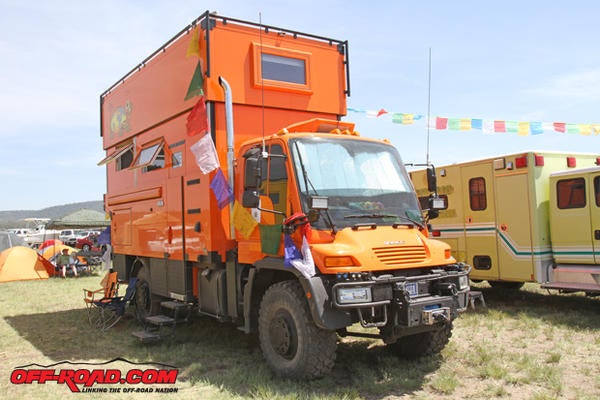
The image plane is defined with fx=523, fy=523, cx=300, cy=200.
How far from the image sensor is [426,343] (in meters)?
5.96

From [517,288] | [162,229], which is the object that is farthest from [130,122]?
[517,288]

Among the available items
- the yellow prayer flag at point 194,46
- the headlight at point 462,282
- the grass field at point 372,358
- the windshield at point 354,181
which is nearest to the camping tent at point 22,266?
the grass field at point 372,358

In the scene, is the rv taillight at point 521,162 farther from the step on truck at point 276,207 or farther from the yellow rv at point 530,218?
the step on truck at point 276,207

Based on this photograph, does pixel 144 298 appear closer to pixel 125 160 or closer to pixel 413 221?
pixel 125 160

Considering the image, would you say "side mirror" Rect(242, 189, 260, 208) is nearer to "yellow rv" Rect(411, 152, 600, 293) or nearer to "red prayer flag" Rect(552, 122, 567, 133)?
"yellow rv" Rect(411, 152, 600, 293)

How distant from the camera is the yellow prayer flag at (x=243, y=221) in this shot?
5918 mm

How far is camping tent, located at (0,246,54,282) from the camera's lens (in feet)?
56.3

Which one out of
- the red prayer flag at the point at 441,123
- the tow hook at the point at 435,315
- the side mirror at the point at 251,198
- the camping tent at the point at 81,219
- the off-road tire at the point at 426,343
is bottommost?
the off-road tire at the point at 426,343

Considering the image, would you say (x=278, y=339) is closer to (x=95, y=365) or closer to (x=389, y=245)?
(x=389, y=245)

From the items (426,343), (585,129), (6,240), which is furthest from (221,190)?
(6,240)

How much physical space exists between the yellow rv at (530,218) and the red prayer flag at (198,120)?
3.83 metres

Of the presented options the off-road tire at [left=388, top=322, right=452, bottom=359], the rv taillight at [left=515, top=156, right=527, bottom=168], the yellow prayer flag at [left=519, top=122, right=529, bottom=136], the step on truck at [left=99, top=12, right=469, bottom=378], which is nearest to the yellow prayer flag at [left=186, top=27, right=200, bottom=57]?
the step on truck at [left=99, top=12, right=469, bottom=378]

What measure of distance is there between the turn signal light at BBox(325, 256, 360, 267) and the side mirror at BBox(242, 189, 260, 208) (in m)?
0.97

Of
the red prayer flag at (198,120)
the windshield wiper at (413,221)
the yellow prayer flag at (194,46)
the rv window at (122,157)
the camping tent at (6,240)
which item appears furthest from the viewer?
the camping tent at (6,240)
